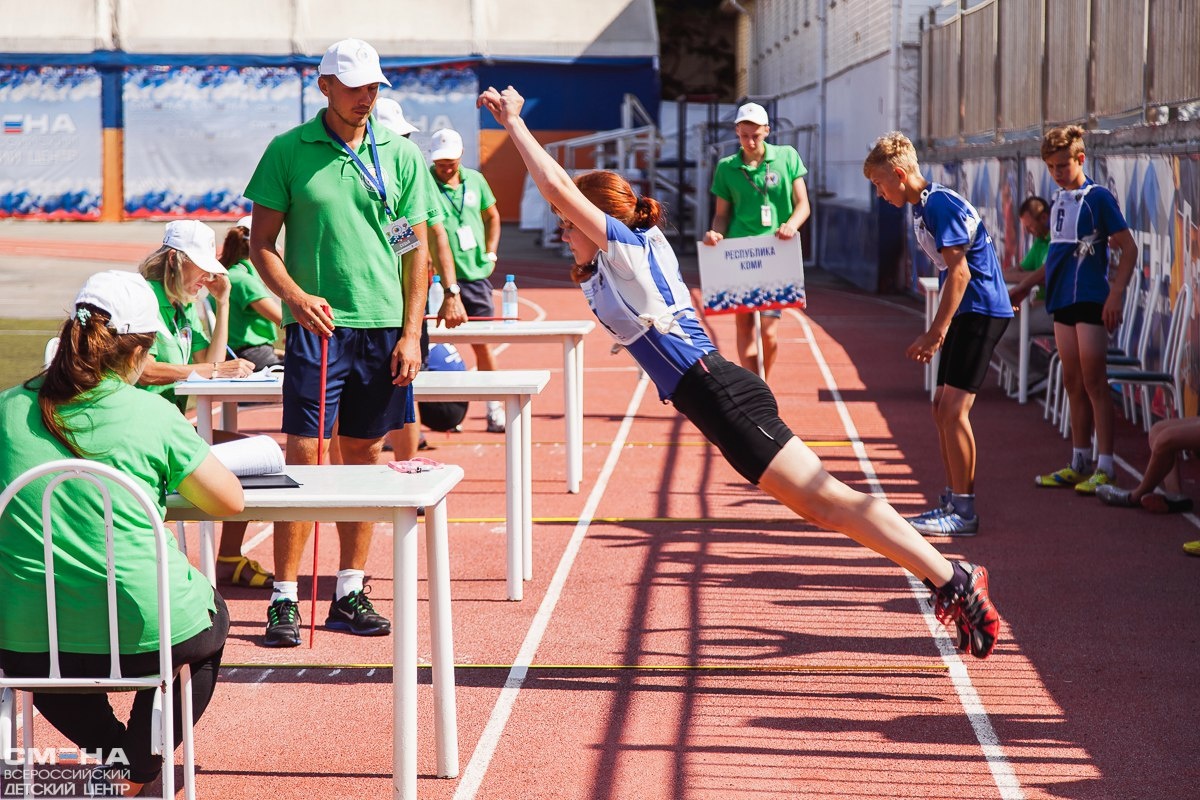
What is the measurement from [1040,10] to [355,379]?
1222cm

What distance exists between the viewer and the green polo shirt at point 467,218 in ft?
35.8

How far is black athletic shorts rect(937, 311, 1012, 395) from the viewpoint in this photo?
7.66 metres

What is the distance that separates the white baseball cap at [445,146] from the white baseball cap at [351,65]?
15.5ft

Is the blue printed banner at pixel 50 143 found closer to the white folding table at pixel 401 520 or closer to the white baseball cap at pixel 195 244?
the white baseball cap at pixel 195 244

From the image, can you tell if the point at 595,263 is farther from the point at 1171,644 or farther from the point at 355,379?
the point at 1171,644

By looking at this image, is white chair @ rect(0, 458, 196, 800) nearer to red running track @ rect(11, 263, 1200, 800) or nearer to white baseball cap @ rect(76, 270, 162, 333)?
white baseball cap @ rect(76, 270, 162, 333)

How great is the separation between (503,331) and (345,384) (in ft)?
10.2

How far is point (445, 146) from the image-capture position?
1062cm

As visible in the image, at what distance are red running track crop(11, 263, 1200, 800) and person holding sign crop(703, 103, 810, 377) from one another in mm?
2230

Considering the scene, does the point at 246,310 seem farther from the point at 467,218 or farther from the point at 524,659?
the point at 524,659

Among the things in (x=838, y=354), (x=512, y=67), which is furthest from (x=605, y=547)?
(x=512, y=67)

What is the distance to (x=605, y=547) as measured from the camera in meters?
7.81

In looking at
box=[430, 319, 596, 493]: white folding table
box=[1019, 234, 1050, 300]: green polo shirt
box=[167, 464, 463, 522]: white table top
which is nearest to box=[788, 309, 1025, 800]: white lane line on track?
box=[167, 464, 463, 522]: white table top

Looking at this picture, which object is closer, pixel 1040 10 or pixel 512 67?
pixel 1040 10
